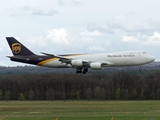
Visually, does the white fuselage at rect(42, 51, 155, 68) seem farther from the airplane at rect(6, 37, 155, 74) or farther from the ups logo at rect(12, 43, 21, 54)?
the ups logo at rect(12, 43, 21, 54)

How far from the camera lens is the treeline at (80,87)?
16612 cm

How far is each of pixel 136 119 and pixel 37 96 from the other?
9683 cm

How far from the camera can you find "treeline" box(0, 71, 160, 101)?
166 meters

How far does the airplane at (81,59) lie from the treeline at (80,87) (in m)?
78.6

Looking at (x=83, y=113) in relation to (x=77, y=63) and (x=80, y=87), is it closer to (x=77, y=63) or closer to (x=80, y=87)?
(x=77, y=63)

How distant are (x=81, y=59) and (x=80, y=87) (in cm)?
9640

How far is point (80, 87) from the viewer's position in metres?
177

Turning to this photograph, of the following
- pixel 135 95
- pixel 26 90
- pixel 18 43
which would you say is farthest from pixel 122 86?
pixel 18 43

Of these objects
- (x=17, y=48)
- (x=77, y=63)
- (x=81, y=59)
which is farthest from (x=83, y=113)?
(x=17, y=48)

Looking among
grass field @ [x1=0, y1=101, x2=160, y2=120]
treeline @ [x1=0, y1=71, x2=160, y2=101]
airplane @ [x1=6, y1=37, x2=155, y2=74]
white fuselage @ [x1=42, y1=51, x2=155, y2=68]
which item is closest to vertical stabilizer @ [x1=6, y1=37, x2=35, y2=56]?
airplane @ [x1=6, y1=37, x2=155, y2=74]

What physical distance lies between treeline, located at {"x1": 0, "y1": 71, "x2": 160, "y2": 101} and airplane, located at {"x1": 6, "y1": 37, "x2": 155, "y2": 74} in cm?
7860

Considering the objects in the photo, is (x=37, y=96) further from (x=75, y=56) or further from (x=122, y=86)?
(x=75, y=56)

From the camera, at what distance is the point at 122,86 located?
177 m

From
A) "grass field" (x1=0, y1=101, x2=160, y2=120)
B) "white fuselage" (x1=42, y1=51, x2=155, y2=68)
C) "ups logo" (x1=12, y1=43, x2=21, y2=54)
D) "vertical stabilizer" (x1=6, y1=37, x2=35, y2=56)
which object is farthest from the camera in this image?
"ups logo" (x1=12, y1=43, x2=21, y2=54)
